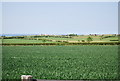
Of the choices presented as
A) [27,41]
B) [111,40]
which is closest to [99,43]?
[111,40]

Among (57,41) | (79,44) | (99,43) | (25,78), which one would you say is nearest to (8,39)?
(57,41)

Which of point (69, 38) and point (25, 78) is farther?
point (69, 38)

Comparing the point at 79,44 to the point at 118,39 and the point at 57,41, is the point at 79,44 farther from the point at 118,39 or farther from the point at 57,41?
the point at 118,39

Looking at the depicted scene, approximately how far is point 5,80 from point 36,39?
3843 centimetres

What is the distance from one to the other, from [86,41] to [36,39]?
1078 cm

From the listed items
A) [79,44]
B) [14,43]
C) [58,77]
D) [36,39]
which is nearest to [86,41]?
[79,44]

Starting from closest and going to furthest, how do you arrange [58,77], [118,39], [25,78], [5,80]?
1. [25,78]
2. [5,80]
3. [58,77]
4. [118,39]

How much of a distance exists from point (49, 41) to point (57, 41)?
1.84 meters

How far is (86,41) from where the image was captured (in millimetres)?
47250

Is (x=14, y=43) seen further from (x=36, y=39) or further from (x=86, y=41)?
(x=86, y=41)

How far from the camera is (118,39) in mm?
44844

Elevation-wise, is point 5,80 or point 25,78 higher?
point 25,78

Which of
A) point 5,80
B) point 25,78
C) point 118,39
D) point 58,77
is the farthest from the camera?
point 118,39

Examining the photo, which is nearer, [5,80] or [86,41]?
[5,80]
